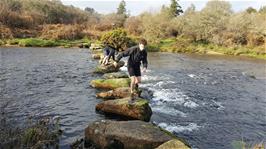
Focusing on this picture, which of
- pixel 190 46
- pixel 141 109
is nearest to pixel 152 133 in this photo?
pixel 141 109

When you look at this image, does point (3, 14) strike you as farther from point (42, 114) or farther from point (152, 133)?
point (152, 133)

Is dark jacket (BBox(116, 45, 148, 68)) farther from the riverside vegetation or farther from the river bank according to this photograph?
the river bank

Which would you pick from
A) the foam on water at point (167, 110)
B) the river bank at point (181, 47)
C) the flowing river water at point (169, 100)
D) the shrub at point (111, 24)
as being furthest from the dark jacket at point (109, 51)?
the shrub at point (111, 24)

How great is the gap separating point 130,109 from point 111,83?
633 centimetres

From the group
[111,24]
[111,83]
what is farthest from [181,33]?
[111,83]

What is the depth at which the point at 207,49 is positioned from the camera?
177ft

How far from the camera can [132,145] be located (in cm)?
1012

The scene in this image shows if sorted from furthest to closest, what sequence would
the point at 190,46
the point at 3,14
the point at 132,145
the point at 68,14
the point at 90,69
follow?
the point at 68,14 < the point at 3,14 < the point at 190,46 < the point at 90,69 < the point at 132,145

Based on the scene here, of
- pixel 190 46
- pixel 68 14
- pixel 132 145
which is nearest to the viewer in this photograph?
pixel 132 145

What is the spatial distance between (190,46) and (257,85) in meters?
31.0

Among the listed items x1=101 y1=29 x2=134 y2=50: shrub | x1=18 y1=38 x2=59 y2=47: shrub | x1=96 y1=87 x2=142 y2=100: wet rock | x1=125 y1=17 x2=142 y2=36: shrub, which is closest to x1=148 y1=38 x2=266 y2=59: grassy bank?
x1=101 y1=29 x2=134 y2=50: shrub

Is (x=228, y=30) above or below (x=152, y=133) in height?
above

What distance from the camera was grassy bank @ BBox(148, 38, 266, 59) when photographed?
51.6 metres

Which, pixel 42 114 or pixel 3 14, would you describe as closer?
pixel 42 114
